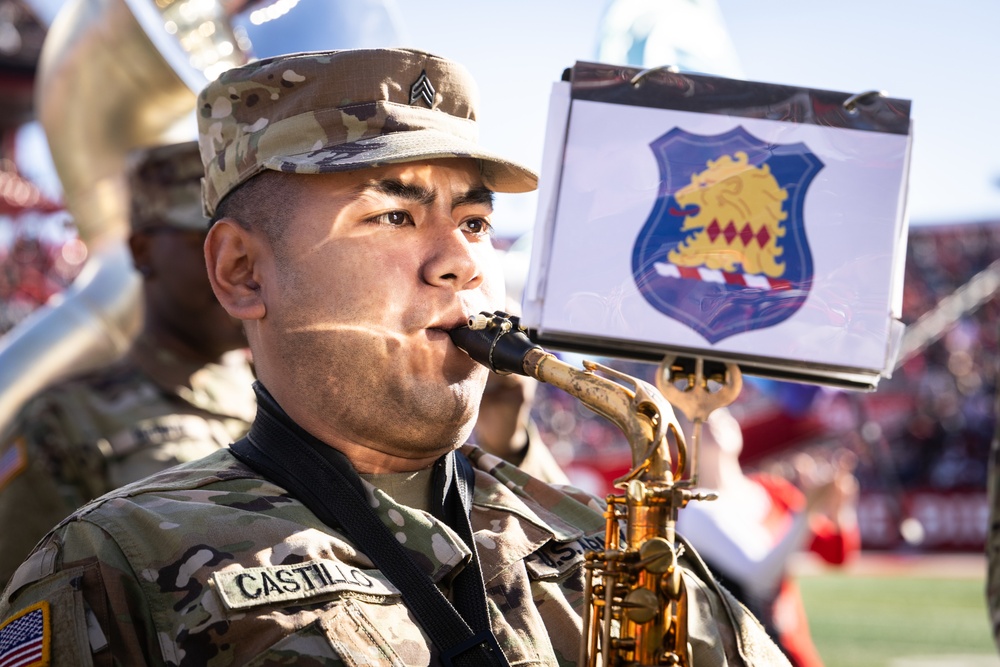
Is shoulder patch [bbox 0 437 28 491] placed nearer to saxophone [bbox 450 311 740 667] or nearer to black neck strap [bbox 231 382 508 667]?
black neck strap [bbox 231 382 508 667]

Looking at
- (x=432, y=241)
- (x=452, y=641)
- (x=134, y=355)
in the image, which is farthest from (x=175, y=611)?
(x=134, y=355)

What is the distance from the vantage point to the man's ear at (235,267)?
2023mm

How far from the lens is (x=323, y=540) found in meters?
1.82

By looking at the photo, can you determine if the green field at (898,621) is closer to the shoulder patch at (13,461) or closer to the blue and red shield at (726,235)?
the shoulder patch at (13,461)

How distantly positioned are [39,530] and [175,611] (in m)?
2.01

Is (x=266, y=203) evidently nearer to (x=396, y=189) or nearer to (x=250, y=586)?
(x=396, y=189)

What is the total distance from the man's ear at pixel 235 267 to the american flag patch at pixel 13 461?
1.89 m

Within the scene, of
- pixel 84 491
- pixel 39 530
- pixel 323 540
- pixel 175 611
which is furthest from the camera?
pixel 84 491

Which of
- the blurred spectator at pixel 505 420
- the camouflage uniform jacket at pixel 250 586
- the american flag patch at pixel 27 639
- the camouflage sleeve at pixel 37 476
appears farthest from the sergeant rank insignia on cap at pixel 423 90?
the blurred spectator at pixel 505 420

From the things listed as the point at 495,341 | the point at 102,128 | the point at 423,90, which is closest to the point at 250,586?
the point at 495,341

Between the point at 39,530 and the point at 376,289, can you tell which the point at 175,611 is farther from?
the point at 39,530

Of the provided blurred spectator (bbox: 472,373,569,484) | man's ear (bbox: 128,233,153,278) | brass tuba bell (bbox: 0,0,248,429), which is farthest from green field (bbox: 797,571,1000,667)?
man's ear (bbox: 128,233,153,278)

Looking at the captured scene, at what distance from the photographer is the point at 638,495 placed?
1.84 m

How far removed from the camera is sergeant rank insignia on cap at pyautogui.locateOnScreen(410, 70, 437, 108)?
2.05 meters
